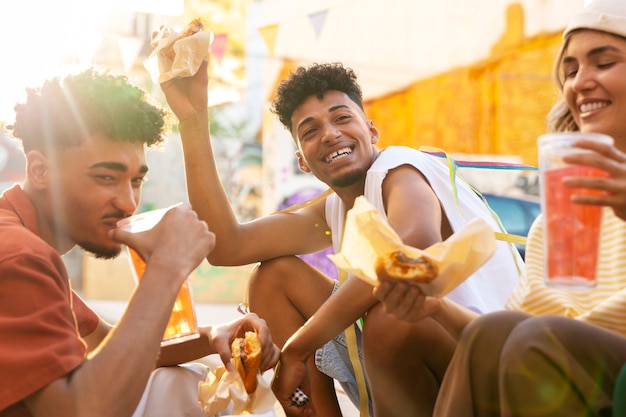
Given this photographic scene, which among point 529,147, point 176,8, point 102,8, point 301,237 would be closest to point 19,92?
point 301,237

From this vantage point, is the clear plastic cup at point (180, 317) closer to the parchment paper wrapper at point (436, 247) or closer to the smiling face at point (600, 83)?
the parchment paper wrapper at point (436, 247)

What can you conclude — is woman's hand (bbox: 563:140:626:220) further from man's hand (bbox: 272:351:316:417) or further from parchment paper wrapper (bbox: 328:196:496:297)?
man's hand (bbox: 272:351:316:417)

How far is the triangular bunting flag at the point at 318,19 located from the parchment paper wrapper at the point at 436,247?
8849mm

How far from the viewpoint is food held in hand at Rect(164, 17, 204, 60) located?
2.77 metres

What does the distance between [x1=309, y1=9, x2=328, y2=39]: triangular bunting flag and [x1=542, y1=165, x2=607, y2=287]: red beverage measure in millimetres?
9033

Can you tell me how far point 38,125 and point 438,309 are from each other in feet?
4.41

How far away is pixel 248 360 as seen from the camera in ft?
8.05

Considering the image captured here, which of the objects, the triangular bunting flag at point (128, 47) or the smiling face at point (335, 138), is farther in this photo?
the triangular bunting flag at point (128, 47)

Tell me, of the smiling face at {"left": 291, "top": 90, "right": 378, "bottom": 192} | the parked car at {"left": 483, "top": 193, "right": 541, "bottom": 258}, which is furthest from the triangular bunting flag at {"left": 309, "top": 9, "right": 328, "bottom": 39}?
the smiling face at {"left": 291, "top": 90, "right": 378, "bottom": 192}

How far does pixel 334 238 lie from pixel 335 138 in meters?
0.45

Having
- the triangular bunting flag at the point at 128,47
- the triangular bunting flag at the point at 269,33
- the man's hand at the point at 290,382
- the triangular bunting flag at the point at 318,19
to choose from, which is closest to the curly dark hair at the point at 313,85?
the man's hand at the point at 290,382

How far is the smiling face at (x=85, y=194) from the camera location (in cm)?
223

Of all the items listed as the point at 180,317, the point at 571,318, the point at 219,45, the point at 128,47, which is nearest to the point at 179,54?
the point at 180,317

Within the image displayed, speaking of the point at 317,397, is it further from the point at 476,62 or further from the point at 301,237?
the point at 476,62
